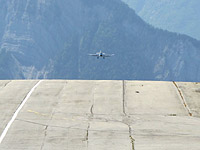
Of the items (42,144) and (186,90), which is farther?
(186,90)

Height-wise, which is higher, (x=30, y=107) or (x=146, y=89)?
(x=146, y=89)

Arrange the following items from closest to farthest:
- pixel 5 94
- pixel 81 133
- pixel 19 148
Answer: pixel 19 148 < pixel 81 133 < pixel 5 94

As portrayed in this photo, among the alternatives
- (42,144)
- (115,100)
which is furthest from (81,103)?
(42,144)

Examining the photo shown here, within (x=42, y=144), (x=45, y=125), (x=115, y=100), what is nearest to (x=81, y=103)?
(x=115, y=100)

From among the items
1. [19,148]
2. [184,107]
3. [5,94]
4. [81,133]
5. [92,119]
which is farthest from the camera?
[5,94]

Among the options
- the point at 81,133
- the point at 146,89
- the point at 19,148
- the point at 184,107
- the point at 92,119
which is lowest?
the point at 19,148

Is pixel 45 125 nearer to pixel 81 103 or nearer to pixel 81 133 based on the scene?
pixel 81 133

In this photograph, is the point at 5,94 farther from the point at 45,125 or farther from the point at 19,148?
the point at 19,148
